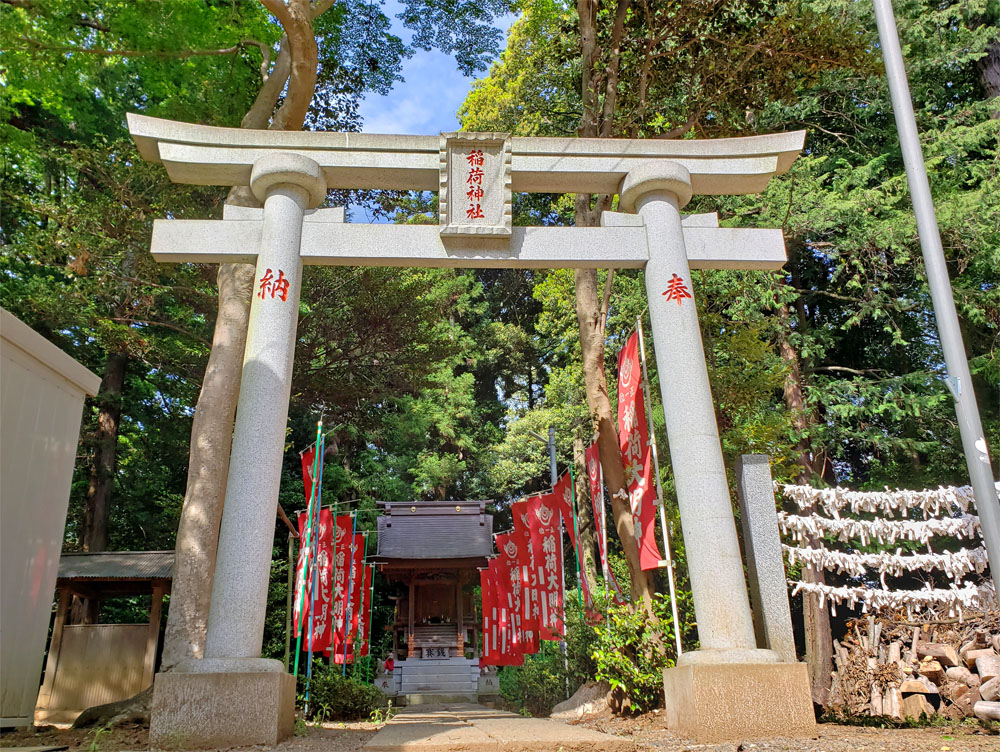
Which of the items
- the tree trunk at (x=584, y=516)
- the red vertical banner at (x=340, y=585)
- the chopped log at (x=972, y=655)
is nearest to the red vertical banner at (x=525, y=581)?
the red vertical banner at (x=340, y=585)

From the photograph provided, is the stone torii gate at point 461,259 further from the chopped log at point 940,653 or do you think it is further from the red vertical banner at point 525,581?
the red vertical banner at point 525,581

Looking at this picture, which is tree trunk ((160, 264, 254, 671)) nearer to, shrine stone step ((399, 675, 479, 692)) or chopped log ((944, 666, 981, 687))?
chopped log ((944, 666, 981, 687))

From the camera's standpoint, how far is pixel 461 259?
6047mm

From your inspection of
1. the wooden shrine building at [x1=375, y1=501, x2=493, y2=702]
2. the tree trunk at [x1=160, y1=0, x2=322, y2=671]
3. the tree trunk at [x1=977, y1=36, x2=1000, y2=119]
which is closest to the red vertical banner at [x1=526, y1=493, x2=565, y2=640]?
the tree trunk at [x1=160, y1=0, x2=322, y2=671]

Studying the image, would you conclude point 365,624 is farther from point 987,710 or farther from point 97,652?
point 987,710

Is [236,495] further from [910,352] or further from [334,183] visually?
[910,352]

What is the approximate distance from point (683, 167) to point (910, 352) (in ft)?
35.5

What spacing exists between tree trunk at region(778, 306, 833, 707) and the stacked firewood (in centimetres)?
130

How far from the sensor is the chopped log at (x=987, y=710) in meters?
5.51

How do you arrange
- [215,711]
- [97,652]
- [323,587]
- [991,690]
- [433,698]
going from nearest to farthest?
→ [215,711], [991,690], [323,587], [97,652], [433,698]

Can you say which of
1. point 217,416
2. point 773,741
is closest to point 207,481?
point 217,416

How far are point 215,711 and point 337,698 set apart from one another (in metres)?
5.72

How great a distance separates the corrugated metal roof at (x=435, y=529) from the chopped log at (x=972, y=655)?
15.3 meters

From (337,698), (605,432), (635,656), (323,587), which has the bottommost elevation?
(337,698)
